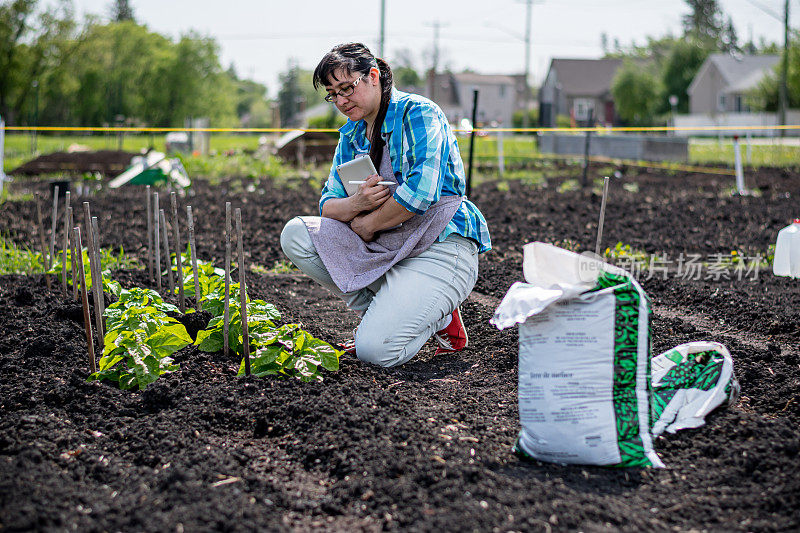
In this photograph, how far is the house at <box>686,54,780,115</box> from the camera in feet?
146

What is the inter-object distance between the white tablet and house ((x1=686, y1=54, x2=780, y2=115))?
45.9 m

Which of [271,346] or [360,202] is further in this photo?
[360,202]

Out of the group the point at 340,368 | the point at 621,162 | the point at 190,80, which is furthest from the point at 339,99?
the point at 190,80

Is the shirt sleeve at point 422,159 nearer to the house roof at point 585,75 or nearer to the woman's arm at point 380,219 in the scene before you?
the woman's arm at point 380,219

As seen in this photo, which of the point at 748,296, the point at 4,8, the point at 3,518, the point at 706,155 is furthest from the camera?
the point at 4,8

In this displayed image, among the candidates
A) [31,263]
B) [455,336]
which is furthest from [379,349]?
[31,263]

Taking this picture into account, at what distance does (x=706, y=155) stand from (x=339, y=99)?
745 inches

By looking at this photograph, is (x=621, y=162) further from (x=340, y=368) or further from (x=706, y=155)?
(x=340, y=368)

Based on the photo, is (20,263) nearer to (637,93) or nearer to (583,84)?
(637,93)

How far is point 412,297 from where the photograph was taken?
3.03m

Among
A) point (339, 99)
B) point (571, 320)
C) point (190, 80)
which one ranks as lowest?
point (571, 320)

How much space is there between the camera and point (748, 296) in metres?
4.41

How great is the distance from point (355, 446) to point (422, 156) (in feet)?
4.01

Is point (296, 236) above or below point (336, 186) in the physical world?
below
